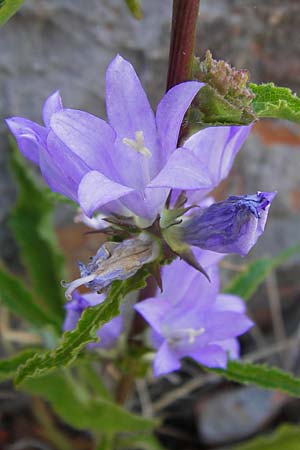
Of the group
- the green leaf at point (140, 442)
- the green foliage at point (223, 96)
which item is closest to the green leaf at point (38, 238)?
the green leaf at point (140, 442)

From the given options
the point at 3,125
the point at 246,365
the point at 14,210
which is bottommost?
the point at 246,365

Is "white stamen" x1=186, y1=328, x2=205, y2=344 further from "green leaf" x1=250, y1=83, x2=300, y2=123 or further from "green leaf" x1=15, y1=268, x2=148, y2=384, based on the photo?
"green leaf" x1=250, y1=83, x2=300, y2=123

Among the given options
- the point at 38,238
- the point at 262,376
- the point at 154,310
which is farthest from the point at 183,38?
the point at 38,238

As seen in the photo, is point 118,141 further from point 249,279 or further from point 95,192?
point 249,279

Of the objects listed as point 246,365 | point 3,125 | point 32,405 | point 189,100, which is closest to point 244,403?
point 32,405

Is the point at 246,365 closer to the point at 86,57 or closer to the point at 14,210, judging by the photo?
the point at 14,210
